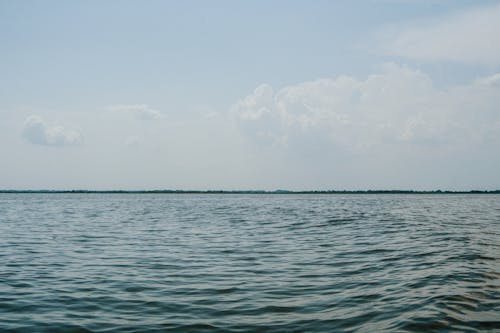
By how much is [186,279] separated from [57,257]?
6991mm

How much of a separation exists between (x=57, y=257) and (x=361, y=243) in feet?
43.8

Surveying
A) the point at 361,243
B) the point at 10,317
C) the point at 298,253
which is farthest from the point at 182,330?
the point at 361,243

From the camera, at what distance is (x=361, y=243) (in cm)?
2123

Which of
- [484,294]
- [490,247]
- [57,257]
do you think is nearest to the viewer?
[484,294]

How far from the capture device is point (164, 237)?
24.7 m

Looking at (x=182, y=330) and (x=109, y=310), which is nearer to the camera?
(x=182, y=330)

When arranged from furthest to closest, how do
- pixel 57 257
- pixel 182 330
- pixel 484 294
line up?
pixel 57 257 < pixel 484 294 < pixel 182 330

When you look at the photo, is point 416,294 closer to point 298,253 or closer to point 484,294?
point 484,294

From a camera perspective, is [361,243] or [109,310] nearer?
[109,310]

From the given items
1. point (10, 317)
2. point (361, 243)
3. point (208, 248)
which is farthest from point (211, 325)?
point (361, 243)

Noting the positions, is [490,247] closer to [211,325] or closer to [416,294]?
[416,294]

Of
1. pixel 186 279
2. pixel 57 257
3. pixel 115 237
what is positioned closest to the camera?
pixel 186 279

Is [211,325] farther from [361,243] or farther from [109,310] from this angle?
[361,243]

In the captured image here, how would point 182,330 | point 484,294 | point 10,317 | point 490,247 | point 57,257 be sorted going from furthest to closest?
1. point 490,247
2. point 57,257
3. point 484,294
4. point 10,317
5. point 182,330
